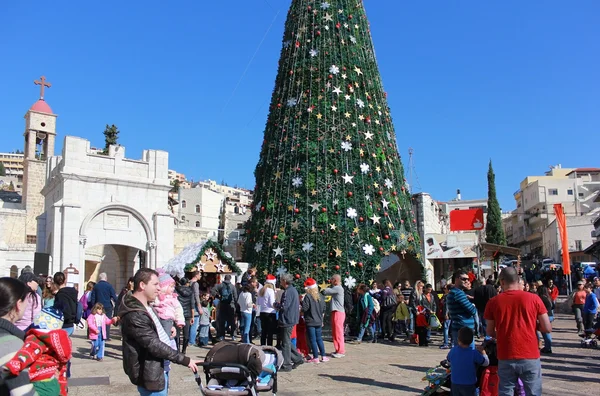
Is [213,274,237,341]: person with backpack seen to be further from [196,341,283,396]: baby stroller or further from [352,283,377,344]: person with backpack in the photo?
[196,341,283,396]: baby stroller

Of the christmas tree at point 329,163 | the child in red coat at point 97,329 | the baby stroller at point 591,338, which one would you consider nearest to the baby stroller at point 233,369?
the child in red coat at point 97,329

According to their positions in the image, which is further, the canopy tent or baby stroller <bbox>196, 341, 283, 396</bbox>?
the canopy tent

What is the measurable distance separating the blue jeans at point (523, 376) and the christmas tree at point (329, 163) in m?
8.73

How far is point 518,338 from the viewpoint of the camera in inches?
208

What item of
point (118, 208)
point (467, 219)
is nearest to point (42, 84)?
point (118, 208)

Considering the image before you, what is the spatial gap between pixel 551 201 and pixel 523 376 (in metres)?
70.7

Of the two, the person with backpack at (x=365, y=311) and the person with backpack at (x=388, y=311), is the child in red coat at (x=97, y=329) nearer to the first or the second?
the person with backpack at (x=365, y=311)

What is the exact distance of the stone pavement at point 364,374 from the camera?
7.71 meters

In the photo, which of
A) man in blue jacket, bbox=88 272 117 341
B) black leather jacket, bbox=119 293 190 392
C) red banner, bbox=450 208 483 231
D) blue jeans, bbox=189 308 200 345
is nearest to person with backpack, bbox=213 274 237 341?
blue jeans, bbox=189 308 200 345

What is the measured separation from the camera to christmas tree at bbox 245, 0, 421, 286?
14.2 m

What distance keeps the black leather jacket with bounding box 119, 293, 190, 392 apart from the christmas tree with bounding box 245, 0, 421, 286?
9784 mm

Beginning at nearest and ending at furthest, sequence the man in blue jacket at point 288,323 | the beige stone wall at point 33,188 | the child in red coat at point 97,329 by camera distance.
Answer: the man in blue jacket at point 288,323 → the child in red coat at point 97,329 → the beige stone wall at point 33,188

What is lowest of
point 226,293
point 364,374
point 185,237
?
point 364,374

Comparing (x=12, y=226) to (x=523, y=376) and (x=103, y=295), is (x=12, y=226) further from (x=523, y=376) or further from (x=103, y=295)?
(x=523, y=376)
